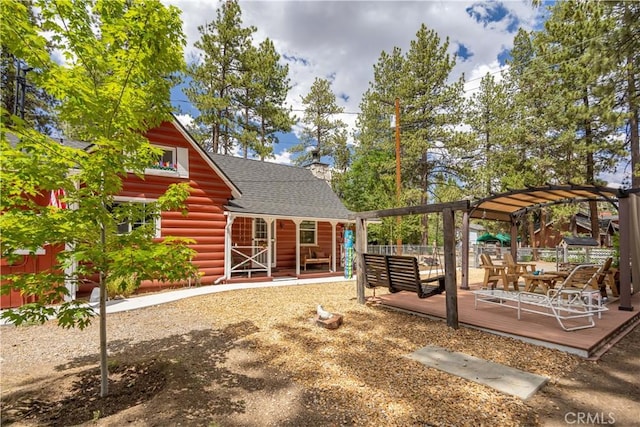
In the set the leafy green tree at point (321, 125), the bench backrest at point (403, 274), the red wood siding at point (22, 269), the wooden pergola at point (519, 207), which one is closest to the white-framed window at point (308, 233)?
the wooden pergola at point (519, 207)

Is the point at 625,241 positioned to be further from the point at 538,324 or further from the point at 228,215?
the point at 228,215

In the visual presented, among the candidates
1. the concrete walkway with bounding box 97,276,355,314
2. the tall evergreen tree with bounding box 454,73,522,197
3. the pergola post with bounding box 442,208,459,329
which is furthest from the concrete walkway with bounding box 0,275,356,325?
the tall evergreen tree with bounding box 454,73,522,197

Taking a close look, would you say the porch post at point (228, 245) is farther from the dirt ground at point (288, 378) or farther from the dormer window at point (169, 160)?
the dirt ground at point (288, 378)

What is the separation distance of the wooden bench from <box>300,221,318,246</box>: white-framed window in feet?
25.7

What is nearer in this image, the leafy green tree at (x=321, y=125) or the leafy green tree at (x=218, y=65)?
the leafy green tree at (x=218, y=65)

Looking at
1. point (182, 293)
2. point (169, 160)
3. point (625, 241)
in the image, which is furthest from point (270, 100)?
point (625, 241)

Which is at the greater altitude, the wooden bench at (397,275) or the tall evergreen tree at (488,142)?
the tall evergreen tree at (488,142)

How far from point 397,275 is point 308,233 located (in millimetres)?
8837

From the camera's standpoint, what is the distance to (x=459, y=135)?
22469 millimetres

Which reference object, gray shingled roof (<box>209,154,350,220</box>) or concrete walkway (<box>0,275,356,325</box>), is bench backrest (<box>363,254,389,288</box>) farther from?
gray shingled roof (<box>209,154,350,220</box>)

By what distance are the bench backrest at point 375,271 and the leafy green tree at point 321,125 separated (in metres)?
26.1

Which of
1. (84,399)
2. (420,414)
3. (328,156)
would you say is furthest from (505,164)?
(84,399)

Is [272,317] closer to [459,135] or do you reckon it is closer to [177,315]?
[177,315]

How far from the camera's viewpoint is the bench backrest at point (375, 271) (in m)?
6.39
